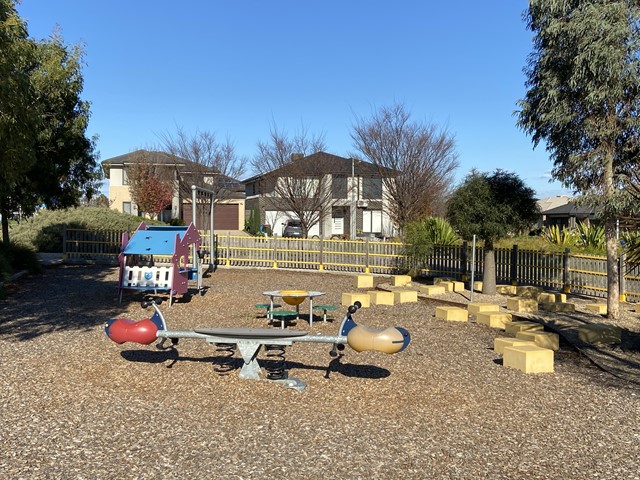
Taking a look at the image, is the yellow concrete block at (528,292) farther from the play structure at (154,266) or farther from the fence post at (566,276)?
the play structure at (154,266)

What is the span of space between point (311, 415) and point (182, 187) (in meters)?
36.4

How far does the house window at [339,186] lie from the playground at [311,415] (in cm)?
2728

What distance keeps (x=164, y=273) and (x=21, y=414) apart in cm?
726

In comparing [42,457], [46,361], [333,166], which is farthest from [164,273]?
[333,166]

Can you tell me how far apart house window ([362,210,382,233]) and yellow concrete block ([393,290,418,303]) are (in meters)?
30.9

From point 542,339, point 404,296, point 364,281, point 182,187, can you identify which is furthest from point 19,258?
point 182,187

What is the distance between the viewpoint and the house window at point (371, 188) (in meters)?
36.6

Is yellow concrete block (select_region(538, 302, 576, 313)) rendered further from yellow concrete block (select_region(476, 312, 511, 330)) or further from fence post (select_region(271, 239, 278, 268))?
fence post (select_region(271, 239, 278, 268))

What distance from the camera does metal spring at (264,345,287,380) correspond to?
6845mm

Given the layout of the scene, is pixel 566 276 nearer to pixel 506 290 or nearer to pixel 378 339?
pixel 506 290

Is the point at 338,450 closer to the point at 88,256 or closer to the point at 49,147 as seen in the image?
the point at 49,147

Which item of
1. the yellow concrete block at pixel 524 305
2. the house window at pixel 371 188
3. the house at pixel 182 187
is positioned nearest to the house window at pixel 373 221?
the house window at pixel 371 188

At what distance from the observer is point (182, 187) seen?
4078 cm

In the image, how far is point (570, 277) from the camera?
1673cm
